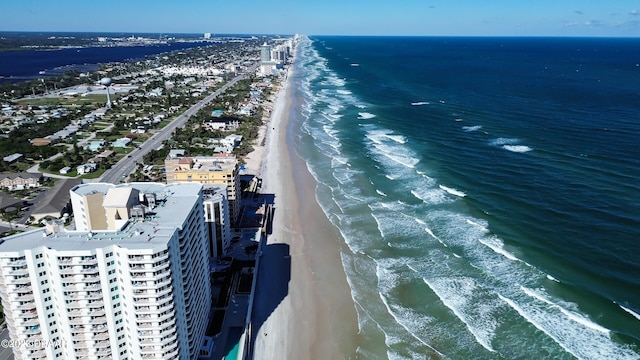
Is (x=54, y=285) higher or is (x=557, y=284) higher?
(x=54, y=285)

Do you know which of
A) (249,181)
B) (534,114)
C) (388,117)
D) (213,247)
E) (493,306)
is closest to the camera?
(493,306)

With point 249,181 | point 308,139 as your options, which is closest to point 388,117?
point 308,139

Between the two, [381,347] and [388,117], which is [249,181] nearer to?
[381,347]

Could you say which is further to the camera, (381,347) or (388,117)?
(388,117)

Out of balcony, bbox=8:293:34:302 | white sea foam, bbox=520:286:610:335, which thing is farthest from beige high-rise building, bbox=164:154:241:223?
white sea foam, bbox=520:286:610:335

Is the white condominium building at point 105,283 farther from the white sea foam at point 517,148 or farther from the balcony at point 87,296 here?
the white sea foam at point 517,148

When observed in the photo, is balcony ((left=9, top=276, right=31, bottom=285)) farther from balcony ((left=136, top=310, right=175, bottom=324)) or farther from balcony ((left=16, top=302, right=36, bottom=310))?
balcony ((left=136, top=310, right=175, bottom=324))
